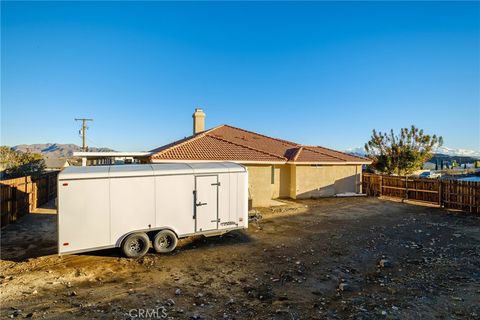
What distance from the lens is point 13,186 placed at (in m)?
13.7

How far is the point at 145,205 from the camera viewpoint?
8961 millimetres

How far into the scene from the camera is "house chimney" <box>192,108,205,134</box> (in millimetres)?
27875

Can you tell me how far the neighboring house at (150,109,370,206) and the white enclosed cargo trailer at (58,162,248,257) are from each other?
6.61m

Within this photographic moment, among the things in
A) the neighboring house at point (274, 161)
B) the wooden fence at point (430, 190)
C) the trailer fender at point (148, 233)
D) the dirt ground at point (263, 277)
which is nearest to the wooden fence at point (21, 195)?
the dirt ground at point (263, 277)

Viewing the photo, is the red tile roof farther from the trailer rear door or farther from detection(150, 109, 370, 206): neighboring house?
the trailer rear door

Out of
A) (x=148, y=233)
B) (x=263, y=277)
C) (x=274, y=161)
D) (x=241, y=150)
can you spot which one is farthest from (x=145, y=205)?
(x=274, y=161)

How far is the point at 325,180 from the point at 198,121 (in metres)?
13.6

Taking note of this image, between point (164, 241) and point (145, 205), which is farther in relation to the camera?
point (164, 241)

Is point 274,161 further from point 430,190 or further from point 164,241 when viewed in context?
point 164,241

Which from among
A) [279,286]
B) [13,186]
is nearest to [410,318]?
[279,286]

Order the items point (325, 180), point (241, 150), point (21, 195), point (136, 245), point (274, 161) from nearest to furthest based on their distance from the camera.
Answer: point (136, 245), point (21, 195), point (274, 161), point (241, 150), point (325, 180)

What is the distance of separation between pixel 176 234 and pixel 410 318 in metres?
6.84

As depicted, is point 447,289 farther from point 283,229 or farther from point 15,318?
point 15,318

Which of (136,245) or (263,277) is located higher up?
(136,245)
